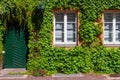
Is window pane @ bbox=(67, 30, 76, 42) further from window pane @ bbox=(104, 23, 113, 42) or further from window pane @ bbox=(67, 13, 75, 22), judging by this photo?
window pane @ bbox=(104, 23, 113, 42)

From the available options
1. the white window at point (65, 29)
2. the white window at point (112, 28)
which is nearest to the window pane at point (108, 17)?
the white window at point (112, 28)

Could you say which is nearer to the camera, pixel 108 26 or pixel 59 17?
pixel 59 17

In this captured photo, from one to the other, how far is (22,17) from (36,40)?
1.29m

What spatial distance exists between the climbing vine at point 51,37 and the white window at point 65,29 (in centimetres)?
42

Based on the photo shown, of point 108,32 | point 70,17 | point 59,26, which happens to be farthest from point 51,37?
point 108,32

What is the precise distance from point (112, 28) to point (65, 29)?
7.59 ft

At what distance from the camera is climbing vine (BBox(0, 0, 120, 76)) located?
15.2 metres

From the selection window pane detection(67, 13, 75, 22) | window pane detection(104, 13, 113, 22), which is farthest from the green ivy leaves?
window pane detection(104, 13, 113, 22)

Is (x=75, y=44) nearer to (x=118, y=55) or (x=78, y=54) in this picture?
(x=78, y=54)

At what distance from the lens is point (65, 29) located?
15.6 metres

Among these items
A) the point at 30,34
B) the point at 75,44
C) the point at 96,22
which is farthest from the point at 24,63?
the point at 96,22

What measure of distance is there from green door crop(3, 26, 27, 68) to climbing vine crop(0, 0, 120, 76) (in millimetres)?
415

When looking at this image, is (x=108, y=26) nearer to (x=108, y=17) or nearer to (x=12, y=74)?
(x=108, y=17)

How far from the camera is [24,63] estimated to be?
51.8 ft
